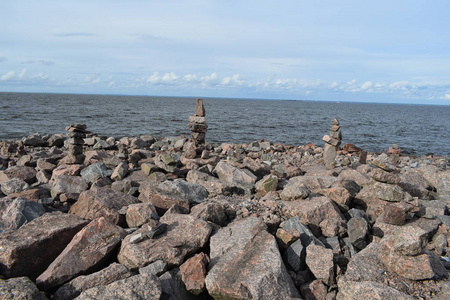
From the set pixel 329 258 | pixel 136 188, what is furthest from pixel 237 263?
pixel 136 188

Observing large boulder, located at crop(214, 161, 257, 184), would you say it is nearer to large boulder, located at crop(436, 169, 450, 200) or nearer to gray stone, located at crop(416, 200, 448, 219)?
gray stone, located at crop(416, 200, 448, 219)

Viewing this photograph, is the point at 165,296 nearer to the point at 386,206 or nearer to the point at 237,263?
the point at 237,263

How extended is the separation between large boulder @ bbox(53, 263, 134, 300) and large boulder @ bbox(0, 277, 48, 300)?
Result: 0.54m

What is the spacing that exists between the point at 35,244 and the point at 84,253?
981mm

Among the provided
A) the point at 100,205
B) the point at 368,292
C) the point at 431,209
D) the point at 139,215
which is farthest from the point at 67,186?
the point at 431,209

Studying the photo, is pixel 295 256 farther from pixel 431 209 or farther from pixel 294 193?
pixel 431 209

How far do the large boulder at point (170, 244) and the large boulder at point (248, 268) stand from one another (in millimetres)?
370

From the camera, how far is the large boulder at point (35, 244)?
5.98 metres

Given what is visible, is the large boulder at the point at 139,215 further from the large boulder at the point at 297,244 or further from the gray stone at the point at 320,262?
the gray stone at the point at 320,262

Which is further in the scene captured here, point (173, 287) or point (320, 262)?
point (320, 262)

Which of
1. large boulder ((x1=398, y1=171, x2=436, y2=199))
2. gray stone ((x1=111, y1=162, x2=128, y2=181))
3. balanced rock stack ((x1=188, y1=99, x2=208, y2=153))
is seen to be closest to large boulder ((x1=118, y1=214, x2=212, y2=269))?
gray stone ((x1=111, y1=162, x2=128, y2=181))

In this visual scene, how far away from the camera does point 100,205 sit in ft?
27.2

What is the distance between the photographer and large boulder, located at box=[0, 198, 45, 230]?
301 inches

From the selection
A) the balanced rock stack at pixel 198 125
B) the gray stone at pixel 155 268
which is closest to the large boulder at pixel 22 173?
the balanced rock stack at pixel 198 125
